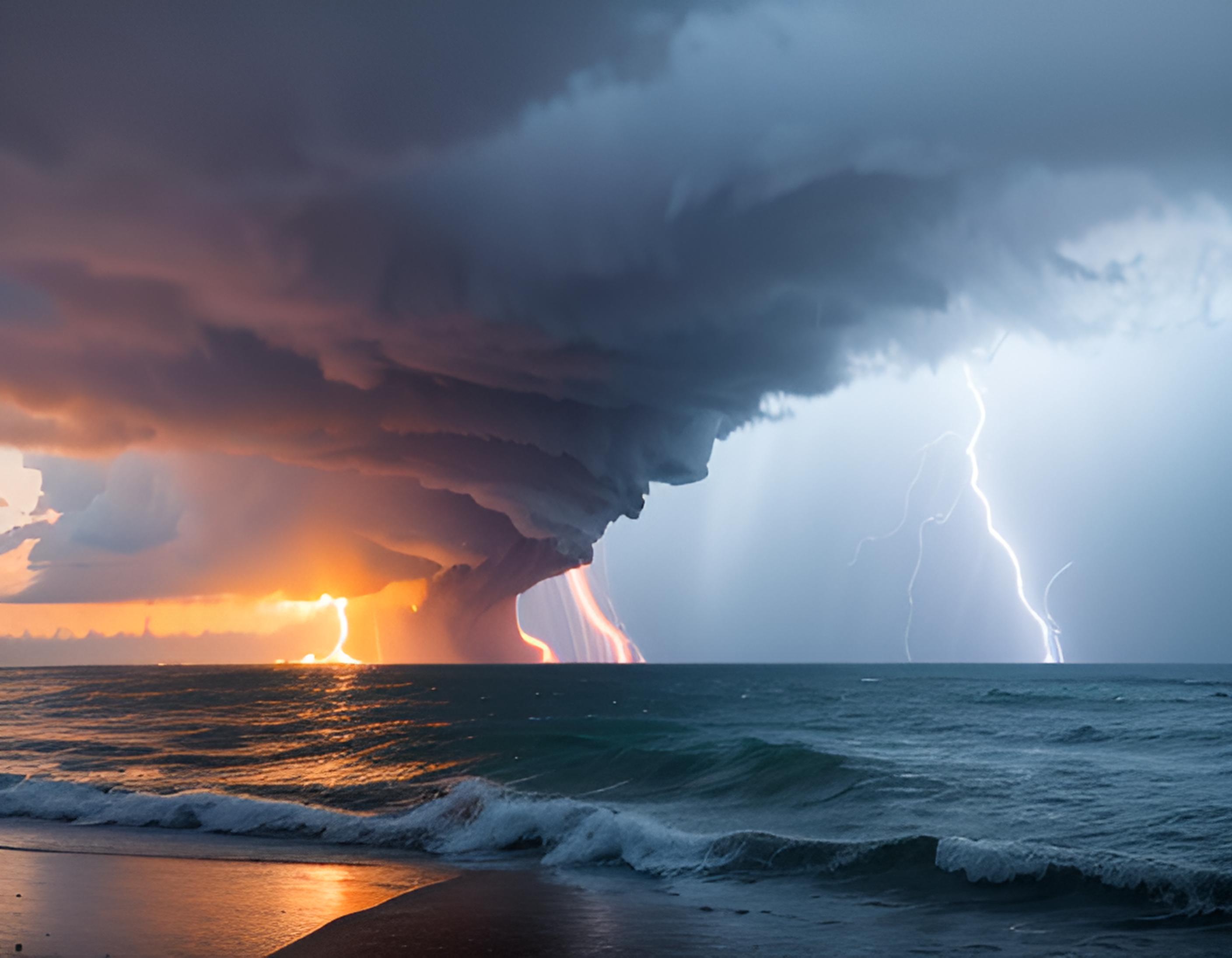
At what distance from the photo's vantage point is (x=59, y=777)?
28219mm

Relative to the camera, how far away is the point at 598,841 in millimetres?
17984

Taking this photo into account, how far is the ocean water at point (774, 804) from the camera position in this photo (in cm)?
1326

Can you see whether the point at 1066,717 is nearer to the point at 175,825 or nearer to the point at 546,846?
the point at 546,846

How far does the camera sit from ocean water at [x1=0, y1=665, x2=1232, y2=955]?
1326 cm

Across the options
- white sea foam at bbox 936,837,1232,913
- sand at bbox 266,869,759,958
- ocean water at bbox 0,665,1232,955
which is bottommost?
ocean water at bbox 0,665,1232,955

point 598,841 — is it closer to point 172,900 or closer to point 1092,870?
point 172,900

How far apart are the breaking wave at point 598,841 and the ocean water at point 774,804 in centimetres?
5

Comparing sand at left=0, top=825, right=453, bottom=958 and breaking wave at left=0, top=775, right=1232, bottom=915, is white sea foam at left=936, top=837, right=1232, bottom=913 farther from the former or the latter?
sand at left=0, top=825, right=453, bottom=958

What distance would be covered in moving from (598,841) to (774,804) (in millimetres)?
5778

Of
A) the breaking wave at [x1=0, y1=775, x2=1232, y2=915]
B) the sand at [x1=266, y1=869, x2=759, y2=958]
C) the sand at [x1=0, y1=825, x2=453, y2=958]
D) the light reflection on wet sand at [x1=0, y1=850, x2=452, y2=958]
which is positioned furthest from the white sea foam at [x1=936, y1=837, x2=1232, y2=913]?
the light reflection on wet sand at [x1=0, y1=850, x2=452, y2=958]

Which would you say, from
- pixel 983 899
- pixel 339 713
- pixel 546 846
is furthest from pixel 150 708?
pixel 983 899

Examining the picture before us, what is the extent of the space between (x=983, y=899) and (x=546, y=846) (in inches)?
333

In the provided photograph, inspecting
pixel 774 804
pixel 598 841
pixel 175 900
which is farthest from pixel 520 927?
pixel 774 804

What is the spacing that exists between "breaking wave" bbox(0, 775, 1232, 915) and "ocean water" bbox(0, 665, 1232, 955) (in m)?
0.05
